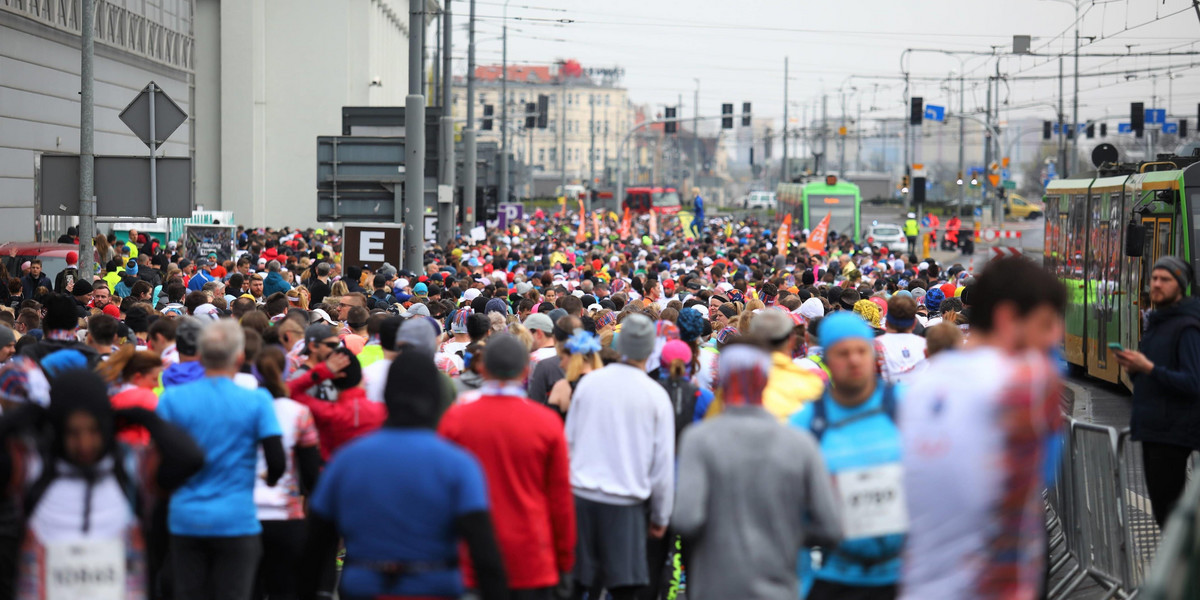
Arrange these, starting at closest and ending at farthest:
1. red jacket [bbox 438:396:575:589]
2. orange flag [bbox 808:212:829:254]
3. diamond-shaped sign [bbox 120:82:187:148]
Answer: red jacket [bbox 438:396:575:589] → diamond-shaped sign [bbox 120:82:187:148] → orange flag [bbox 808:212:829:254]

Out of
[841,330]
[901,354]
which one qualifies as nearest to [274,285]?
[901,354]

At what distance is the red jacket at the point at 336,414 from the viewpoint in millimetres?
7023

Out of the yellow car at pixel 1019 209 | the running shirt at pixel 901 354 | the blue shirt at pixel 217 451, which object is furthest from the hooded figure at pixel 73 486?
the yellow car at pixel 1019 209

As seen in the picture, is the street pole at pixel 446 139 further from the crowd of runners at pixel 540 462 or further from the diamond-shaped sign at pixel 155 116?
the crowd of runners at pixel 540 462

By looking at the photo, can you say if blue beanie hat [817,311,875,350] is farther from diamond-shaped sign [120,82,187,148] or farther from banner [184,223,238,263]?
banner [184,223,238,263]

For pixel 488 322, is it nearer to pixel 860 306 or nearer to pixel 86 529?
pixel 860 306

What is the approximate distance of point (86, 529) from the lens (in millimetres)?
5070

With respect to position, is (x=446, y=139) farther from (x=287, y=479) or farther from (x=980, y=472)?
(x=980, y=472)

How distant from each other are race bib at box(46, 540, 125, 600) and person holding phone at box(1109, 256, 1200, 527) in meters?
4.94

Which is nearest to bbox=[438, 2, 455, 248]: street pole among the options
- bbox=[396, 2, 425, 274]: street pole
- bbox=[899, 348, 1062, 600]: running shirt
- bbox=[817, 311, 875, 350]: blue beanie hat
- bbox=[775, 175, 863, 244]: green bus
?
bbox=[396, 2, 425, 274]: street pole

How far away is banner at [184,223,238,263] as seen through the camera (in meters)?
29.2

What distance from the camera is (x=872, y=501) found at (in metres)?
4.91

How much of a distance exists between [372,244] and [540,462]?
15.1 meters

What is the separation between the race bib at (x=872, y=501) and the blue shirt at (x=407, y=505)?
1.22m
